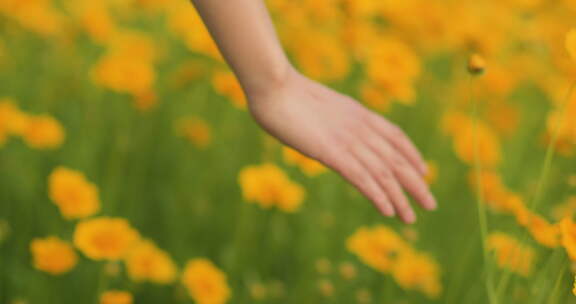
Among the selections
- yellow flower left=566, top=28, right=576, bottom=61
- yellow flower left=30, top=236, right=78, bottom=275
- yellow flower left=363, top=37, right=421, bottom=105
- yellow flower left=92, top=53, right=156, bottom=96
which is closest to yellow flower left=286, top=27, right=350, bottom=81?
yellow flower left=363, top=37, right=421, bottom=105

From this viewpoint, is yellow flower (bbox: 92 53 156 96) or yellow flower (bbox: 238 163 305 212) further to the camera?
yellow flower (bbox: 92 53 156 96)

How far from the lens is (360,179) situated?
0.76m

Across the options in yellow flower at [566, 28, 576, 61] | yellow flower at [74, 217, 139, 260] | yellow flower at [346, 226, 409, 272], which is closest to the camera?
yellow flower at [566, 28, 576, 61]

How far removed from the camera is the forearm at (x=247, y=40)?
0.72 m

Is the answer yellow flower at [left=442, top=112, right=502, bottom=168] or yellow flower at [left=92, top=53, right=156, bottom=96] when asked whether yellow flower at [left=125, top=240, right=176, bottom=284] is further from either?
yellow flower at [left=442, top=112, right=502, bottom=168]

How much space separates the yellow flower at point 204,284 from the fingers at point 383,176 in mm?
300

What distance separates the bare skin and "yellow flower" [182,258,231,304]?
29 centimetres

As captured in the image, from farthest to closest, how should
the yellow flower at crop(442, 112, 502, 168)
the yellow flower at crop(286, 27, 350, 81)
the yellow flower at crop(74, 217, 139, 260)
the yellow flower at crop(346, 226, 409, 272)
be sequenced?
the yellow flower at crop(286, 27, 350, 81) < the yellow flower at crop(442, 112, 502, 168) < the yellow flower at crop(346, 226, 409, 272) < the yellow flower at crop(74, 217, 139, 260)

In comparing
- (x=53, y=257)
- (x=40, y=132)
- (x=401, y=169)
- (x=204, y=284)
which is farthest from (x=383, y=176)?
(x=40, y=132)

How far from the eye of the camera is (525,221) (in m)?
0.83

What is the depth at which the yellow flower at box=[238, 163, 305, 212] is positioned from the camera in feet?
3.70

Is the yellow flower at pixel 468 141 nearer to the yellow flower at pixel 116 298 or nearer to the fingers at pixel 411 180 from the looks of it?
the fingers at pixel 411 180

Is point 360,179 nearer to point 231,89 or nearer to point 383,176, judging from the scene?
→ point 383,176

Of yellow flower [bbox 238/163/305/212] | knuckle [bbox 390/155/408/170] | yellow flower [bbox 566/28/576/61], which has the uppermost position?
yellow flower [bbox 566/28/576/61]
